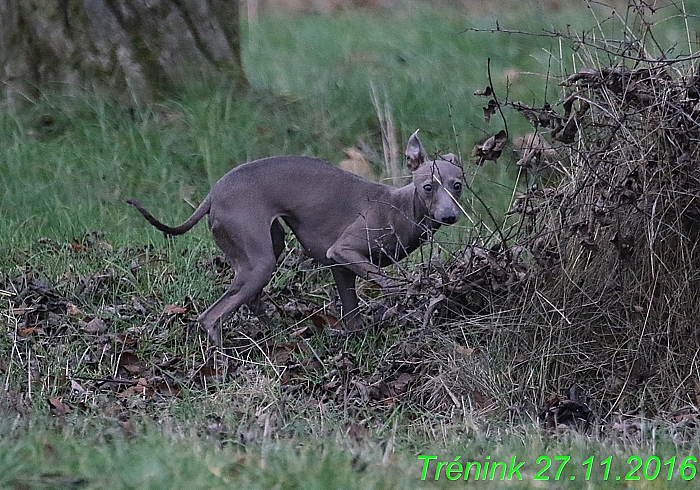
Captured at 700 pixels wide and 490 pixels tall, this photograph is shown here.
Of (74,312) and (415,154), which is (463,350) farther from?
(74,312)

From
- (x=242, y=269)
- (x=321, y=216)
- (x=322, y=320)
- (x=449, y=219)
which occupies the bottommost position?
(x=322, y=320)

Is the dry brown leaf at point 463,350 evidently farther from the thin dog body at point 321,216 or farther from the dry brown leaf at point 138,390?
the dry brown leaf at point 138,390

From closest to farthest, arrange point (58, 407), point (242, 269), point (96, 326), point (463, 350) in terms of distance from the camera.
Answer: point (58, 407), point (463, 350), point (242, 269), point (96, 326)

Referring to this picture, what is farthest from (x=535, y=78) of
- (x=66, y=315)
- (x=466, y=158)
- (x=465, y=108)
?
(x=66, y=315)

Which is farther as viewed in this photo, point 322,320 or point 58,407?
point 322,320

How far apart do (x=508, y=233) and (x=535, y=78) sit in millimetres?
5418

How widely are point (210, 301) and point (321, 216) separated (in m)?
0.98

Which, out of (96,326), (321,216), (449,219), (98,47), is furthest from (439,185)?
(98,47)

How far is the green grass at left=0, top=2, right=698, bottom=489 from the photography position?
13.2ft

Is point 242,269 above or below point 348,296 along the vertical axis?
above

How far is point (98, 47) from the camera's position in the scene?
9.34m

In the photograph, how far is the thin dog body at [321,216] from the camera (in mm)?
6211

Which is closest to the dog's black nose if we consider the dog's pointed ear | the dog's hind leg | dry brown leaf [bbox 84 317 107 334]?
the dog's pointed ear

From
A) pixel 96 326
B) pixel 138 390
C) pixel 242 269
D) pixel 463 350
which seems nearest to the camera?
pixel 138 390
